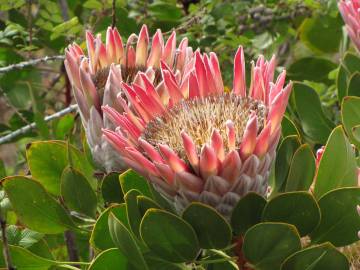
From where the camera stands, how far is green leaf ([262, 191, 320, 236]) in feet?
3.64

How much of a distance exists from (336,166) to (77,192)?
0.48m

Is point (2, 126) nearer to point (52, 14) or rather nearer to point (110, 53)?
point (52, 14)

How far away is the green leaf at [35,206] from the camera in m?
1.37

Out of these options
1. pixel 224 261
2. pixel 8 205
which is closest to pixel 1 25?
pixel 8 205

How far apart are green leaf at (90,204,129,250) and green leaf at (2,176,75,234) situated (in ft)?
0.45

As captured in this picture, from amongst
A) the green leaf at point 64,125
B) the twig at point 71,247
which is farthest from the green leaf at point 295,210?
the green leaf at point 64,125

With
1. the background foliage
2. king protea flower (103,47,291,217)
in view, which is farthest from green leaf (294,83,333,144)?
king protea flower (103,47,291,217)

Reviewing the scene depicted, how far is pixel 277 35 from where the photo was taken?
270 centimetres

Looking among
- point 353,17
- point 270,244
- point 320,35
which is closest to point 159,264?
point 270,244

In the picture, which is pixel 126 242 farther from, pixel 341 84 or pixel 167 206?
pixel 341 84

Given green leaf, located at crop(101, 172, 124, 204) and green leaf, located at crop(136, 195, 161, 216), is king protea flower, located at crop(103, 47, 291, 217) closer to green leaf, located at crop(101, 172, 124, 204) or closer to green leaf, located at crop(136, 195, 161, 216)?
green leaf, located at crop(136, 195, 161, 216)

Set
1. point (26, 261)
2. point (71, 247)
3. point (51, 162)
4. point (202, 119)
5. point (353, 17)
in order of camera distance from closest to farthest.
A: point (202, 119)
point (26, 261)
point (51, 162)
point (353, 17)
point (71, 247)

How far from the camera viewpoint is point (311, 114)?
5.67 ft

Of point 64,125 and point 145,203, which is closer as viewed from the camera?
point 145,203
